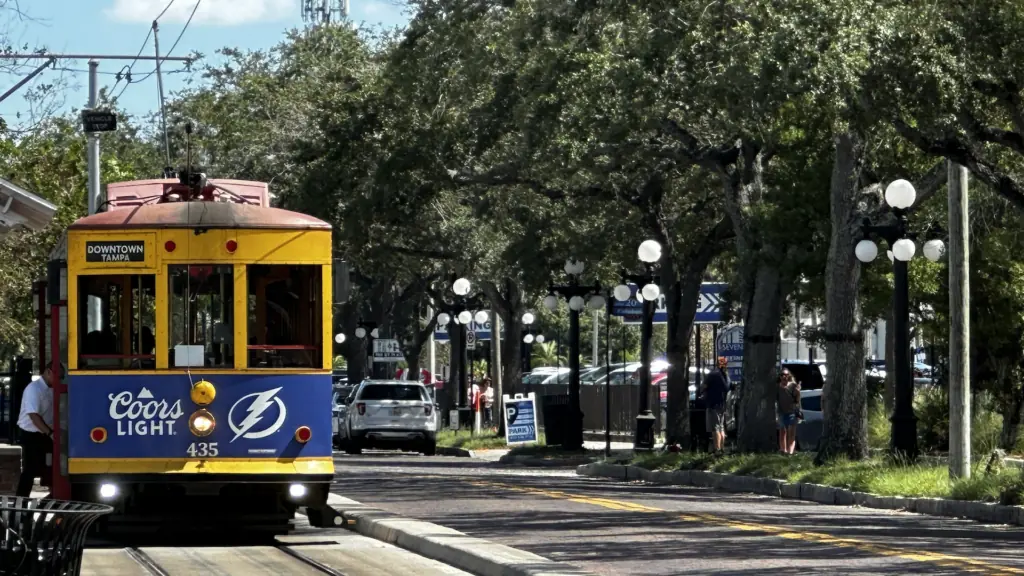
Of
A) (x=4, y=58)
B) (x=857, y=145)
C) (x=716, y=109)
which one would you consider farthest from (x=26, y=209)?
(x=857, y=145)

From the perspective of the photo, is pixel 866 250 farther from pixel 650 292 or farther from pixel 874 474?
pixel 650 292

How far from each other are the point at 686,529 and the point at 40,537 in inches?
445

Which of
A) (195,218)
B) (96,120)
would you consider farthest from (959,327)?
(96,120)

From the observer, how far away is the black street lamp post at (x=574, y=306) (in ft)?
112

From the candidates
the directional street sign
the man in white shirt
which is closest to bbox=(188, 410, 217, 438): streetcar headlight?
the man in white shirt

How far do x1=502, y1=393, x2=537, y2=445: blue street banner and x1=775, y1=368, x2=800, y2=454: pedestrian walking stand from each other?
7.99m

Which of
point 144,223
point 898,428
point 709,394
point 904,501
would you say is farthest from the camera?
point 709,394

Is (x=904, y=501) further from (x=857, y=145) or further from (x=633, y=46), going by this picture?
(x=633, y=46)

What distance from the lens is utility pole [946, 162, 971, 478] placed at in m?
22.0

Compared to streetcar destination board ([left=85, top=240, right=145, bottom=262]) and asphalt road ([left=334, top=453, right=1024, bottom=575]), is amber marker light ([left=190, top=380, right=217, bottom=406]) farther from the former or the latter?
asphalt road ([left=334, top=453, right=1024, bottom=575])

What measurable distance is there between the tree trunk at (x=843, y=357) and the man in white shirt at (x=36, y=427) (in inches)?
465

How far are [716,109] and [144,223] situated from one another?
11.1 m

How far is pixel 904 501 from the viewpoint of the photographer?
69.8 feet

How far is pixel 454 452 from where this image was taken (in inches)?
1650
